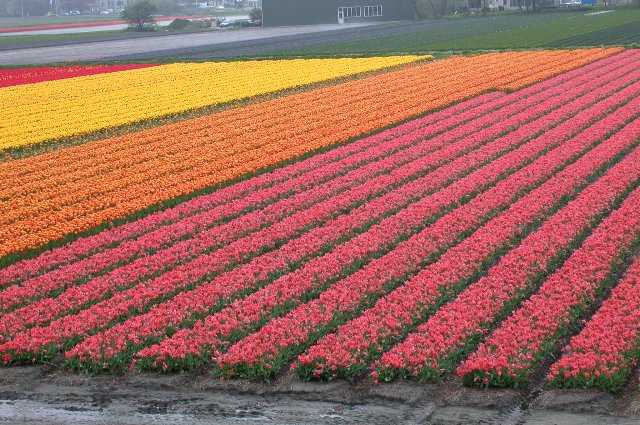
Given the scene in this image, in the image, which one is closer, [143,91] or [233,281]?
[233,281]

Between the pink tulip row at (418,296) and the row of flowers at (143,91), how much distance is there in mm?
14478

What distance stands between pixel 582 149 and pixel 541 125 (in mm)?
3451

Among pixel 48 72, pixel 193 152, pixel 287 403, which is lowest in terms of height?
pixel 287 403

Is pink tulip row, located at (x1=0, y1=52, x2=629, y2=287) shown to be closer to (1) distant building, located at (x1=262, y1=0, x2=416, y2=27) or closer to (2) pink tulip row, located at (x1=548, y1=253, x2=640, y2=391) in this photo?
(2) pink tulip row, located at (x1=548, y1=253, x2=640, y2=391)

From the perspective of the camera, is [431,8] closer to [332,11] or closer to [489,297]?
[332,11]

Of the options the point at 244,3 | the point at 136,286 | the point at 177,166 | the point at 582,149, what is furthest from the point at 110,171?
the point at 244,3

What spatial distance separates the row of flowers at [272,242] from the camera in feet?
38.3

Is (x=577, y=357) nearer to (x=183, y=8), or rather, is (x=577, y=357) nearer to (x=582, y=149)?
(x=582, y=149)

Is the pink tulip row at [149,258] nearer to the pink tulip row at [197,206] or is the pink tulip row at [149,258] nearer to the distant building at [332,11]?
the pink tulip row at [197,206]

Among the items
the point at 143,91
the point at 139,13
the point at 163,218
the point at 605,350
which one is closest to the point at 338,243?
the point at 163,218

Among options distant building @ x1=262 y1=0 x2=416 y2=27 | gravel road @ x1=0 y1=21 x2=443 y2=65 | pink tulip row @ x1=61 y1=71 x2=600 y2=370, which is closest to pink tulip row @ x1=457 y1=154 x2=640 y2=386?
pink tulip row @ x1=61 y1=71 x2=600 y2=370

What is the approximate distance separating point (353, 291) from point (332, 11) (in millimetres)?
87908

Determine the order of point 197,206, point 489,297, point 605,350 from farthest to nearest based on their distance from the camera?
point 197,206 → point 489,297 → point 605,350

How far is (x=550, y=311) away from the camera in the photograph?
10.5m
